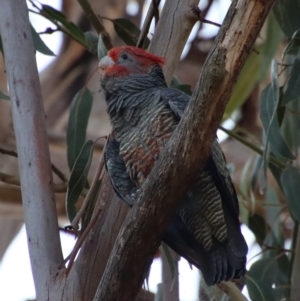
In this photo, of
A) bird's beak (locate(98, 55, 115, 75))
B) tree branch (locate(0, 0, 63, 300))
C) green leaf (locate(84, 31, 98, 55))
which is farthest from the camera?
green leaf (locate(84, 31, 98, 55))

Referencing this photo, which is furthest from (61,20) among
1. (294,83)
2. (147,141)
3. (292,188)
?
(292,188)

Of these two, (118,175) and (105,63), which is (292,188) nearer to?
(118,175)

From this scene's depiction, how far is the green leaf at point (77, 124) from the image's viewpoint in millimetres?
2992

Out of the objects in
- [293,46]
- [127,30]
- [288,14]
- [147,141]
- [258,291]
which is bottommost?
[258,291]

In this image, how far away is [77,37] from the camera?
134 inches

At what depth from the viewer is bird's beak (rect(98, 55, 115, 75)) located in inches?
120

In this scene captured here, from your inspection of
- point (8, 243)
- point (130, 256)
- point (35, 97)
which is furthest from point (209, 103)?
point (8, 243)

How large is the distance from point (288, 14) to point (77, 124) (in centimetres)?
101

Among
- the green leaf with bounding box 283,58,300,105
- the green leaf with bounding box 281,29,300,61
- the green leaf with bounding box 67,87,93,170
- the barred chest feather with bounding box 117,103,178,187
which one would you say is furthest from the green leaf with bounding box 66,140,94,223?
the green leaf with bounding box 281,29,300,61

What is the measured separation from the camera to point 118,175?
2.65m

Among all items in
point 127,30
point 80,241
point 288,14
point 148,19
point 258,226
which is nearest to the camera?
point 80,241

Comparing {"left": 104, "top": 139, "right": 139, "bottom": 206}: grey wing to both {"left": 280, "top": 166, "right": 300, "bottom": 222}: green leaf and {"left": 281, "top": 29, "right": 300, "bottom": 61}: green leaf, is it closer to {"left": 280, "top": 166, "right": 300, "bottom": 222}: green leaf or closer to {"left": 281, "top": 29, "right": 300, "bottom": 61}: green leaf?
{"left": 280, "top": 166, "right": 300, "bottom": 222}: green leaf

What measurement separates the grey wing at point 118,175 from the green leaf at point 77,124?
0.23 meters

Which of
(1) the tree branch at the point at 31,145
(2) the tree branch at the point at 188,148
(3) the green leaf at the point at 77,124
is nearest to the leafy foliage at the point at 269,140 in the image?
(3) the green leaf at the point at 77,124
